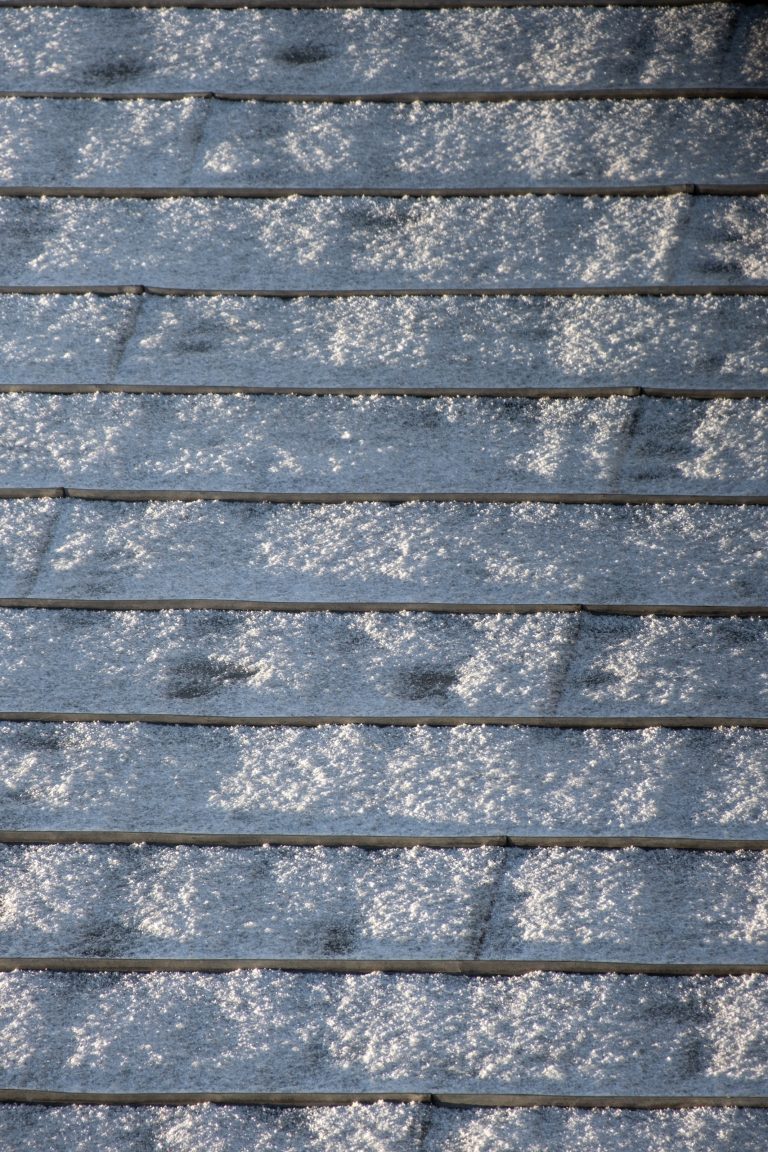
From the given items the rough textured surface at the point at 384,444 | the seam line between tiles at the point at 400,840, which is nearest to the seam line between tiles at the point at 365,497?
the rough textured surface at the point at 384,444

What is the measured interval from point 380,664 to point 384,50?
3.98 ft

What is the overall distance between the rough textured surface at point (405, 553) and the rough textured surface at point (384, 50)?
2.84 feet

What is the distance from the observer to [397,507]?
177 cm

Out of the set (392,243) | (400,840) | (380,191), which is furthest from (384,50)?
(400,840)

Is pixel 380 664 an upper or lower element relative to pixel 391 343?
lower

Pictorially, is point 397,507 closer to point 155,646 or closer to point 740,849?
point 155,646

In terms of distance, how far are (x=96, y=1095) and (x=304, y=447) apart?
2.99 ft

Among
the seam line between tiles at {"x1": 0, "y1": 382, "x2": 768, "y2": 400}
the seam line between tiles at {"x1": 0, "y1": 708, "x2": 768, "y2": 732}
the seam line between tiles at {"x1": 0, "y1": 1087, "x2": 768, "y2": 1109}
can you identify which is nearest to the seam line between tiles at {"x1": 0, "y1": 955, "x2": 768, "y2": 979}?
the seam line between tiles at {"x1": 0, "y1": 1087, "x2": 768, "y2": 1109}

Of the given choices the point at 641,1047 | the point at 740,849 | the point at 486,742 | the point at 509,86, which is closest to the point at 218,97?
the point at 509,86

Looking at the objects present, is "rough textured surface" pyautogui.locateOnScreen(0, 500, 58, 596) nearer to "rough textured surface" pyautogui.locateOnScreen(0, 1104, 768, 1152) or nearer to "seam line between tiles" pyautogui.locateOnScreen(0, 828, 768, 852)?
"seam line between tiles" pyautogui.locateOnScreen(0, 828, 768, 852)

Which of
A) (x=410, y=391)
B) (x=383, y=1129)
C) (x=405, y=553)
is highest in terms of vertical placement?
(x=410, y=391)

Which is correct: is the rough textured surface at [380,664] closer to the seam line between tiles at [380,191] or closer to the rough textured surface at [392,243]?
the rough textured surface at [392,243]

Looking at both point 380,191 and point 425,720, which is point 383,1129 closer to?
point 425,720

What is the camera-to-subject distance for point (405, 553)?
1.73 m
